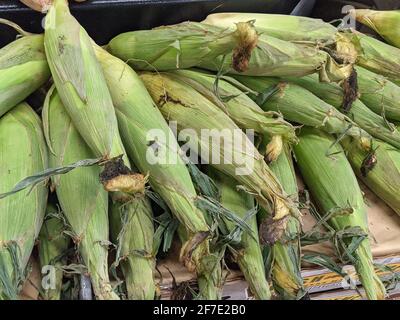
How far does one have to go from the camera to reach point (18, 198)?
35.8 inches

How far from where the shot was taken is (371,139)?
1175 millimetres

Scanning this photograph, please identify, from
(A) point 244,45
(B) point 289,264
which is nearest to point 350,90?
(A) point 244,45

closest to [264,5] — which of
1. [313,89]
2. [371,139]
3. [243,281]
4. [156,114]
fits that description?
[313,89]

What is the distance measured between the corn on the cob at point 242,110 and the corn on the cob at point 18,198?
0.99 feet

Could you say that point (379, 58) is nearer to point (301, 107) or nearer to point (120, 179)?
point (301, 107)

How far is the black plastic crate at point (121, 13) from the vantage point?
1240mm

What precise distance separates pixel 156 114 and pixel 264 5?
575mm

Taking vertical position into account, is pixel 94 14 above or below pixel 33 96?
above

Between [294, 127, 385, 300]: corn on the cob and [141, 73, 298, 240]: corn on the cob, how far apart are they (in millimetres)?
166

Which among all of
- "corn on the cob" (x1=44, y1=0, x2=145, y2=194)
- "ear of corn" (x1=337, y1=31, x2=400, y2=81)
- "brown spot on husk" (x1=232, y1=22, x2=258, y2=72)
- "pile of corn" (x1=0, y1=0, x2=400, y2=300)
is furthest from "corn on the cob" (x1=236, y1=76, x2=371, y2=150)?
"corn on the cob" (x1=44, y1=0, x2=145, y2=194)

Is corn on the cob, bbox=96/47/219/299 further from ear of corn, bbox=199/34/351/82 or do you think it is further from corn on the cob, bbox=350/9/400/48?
corn on the cob, bbox=350/9/400/48

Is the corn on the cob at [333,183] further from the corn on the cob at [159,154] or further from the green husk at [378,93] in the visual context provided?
the corn on the cob at [159,154]

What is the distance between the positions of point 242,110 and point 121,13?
0.43m

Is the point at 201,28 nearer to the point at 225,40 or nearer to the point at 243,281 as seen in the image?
the point at 225,40
